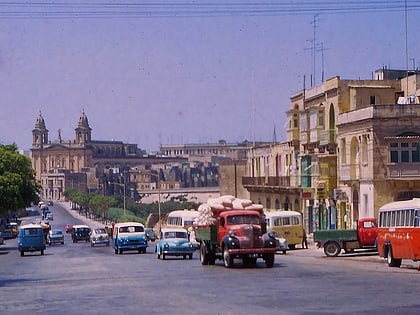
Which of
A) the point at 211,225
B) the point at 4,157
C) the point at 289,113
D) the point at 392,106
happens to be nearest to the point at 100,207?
the point at 4,157

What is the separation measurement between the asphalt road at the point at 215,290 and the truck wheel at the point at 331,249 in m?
9.29

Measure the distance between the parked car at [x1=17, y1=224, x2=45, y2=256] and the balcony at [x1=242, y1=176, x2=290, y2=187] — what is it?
70.1 ft

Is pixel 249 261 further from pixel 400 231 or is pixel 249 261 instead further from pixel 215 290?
pixel 215 290

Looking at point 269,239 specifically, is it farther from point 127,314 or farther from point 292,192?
point 292,192

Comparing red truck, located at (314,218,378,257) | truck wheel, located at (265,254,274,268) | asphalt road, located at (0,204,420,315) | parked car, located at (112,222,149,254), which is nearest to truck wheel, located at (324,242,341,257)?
red truck, located at (314,218,378,257)

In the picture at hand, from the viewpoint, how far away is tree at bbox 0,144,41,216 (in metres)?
82.2

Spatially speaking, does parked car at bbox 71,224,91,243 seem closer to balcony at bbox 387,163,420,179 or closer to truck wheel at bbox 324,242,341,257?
balcony at bbox 387,163,420,179

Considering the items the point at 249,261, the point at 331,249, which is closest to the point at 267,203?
the point at 331,249

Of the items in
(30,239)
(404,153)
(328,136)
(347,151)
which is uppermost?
(328,136)

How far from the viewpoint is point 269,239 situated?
1332 inches

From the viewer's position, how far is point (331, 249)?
1806 inches

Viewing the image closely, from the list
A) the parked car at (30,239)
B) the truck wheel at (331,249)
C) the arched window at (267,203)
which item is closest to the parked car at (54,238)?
the arched window at (267,203)

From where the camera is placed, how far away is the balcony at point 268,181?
75.0 metres

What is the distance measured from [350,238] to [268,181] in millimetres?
35207
